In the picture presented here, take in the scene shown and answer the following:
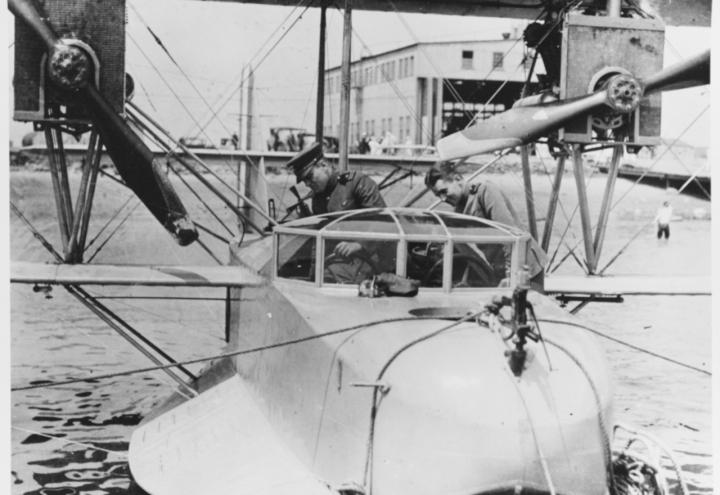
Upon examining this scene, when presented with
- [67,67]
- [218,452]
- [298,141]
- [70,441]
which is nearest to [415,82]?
[298,141]

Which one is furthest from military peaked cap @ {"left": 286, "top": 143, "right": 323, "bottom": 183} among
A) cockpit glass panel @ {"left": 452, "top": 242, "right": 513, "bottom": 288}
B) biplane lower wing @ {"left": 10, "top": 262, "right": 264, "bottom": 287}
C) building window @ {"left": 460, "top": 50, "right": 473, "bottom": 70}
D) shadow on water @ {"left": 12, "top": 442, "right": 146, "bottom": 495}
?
building window @ {"left": 460, "top": 50, "right": 473, "bottom": 70}

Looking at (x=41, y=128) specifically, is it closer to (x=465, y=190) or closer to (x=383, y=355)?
(x=465, y=190)

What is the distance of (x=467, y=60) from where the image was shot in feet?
158

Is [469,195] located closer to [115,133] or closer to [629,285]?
[629,285]

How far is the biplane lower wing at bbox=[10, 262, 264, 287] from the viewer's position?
9320 millimetres

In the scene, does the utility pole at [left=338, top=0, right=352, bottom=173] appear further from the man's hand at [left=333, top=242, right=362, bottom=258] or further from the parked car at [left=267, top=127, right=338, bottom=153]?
the man's hand at [left=333, top=242, right=362, bottom=258]

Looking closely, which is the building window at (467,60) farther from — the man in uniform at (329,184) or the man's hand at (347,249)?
the man's hand at (347,249)

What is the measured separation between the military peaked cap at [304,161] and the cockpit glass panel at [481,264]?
264 centimetres

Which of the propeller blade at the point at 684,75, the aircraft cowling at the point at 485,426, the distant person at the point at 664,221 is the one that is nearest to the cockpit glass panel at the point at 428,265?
the aircraft cowling at the point at 485,426

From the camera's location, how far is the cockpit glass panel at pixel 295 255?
296 inches

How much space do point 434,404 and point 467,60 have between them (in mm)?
44282

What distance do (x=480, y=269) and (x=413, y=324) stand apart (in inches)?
52.7

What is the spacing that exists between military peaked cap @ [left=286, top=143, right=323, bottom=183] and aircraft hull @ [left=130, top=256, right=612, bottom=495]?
9.26 feet

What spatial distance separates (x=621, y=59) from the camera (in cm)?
1078
